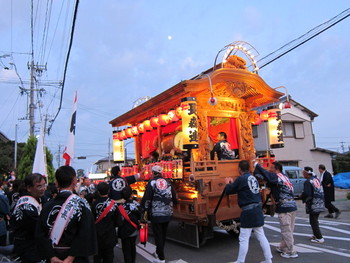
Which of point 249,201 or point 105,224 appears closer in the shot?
point 105,224

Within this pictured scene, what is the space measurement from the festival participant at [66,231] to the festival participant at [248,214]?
2822mm

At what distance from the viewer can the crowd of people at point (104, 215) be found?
2674 mm

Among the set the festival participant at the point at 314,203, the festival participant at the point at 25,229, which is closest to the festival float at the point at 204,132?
the festival participant at the point at 314,203

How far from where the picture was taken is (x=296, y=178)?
1764 cm

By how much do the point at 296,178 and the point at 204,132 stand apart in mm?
12754

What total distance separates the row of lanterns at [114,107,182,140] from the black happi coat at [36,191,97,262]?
4.81 m

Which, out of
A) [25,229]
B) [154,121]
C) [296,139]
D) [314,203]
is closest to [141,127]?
[154,121]

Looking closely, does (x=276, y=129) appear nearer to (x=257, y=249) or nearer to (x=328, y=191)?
(x=328, y=191)

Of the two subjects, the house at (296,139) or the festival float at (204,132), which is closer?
the festival float at (204,132)

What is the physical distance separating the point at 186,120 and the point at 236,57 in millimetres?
2607

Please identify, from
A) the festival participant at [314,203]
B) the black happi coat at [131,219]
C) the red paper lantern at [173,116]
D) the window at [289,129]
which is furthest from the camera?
the window at [289,129]

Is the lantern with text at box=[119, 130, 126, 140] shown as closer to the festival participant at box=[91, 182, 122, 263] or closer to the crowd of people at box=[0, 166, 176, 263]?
the crowd of people at box=[0, 166, 176, 263]

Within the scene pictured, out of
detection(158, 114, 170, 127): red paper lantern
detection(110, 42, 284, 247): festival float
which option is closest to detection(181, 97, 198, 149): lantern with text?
detection(110, 42, 284, 247): festival float

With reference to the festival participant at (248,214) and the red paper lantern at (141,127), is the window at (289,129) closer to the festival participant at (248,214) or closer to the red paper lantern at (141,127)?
the red paper lantern at (141,127)
